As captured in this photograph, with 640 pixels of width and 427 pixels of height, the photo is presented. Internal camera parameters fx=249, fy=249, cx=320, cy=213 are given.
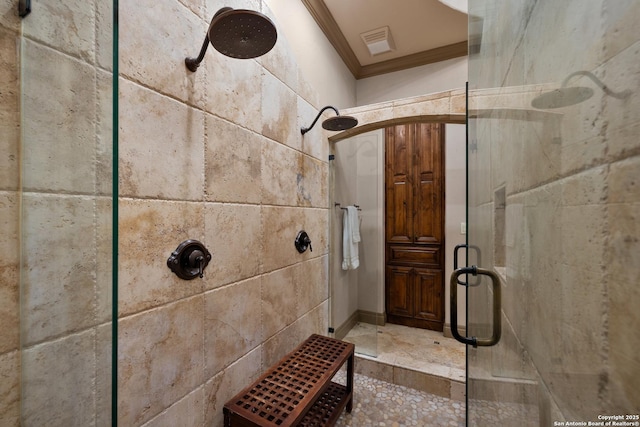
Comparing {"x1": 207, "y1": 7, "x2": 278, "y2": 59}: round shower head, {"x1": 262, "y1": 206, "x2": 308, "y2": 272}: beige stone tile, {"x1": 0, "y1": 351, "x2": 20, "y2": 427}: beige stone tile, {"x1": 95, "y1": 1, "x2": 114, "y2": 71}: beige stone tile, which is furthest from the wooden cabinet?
{"x1": 0, "y1": 351, "x2": 20, "y2": 427}: beige stone tile

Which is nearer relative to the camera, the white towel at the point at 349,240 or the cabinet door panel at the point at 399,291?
the white towel at the point at 349,240

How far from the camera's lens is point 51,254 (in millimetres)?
577

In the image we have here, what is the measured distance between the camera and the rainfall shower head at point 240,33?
31.5 inches

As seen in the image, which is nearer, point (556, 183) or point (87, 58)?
point (556, 183)

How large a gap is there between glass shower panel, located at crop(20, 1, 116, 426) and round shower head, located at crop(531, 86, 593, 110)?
2.70 ft

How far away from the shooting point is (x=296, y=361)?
1464mm

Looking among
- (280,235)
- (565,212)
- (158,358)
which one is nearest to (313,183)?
(280,235)

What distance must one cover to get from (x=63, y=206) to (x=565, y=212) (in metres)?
1.00

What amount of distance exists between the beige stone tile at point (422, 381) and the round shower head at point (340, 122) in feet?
6.22

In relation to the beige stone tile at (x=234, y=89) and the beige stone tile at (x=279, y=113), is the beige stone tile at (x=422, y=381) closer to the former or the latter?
the beige stone tile at (x=279, y=113)

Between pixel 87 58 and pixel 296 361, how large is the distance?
157 centimetres

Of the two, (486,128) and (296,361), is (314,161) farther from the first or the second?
(296,361)

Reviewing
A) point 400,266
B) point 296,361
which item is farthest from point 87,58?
point 400,266

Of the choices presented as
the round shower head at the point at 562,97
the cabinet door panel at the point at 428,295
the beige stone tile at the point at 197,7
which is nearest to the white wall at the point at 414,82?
the cabinet door panel at the point at 428,295
